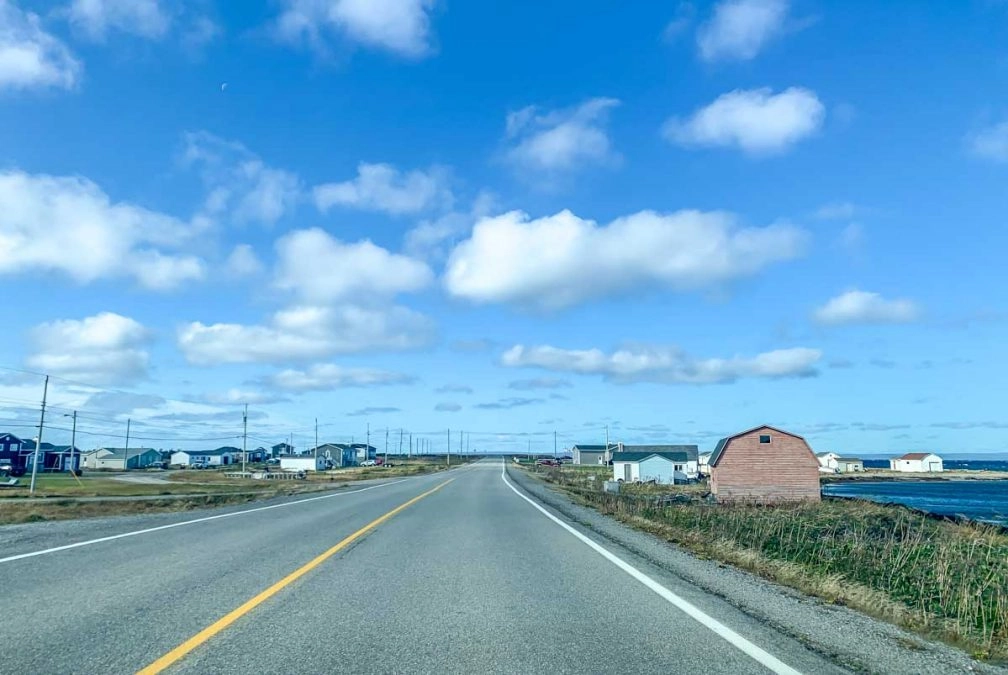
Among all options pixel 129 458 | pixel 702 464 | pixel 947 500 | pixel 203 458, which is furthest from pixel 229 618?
pixel 203 458

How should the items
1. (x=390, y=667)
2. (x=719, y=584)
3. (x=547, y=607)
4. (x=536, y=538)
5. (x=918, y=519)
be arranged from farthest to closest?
(x=918, y=519), (x=536, y=538), (x=719, y=584), (x=547, y=607), (x=390, y=667)

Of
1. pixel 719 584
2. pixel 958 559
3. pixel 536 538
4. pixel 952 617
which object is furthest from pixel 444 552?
pixel 958 559

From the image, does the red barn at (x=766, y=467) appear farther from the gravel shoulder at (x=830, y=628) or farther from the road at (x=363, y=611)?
the gravel shoulder at (x=830, y=628)

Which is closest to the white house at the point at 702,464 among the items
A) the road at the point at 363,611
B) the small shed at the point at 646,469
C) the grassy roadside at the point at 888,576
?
the small shed at the point at 646,469

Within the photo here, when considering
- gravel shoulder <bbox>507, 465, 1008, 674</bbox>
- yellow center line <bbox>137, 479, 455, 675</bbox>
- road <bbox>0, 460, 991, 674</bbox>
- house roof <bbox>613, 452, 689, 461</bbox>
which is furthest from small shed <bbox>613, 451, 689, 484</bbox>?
yellow center line <bbox>137, 479, 455, 675</bbox>

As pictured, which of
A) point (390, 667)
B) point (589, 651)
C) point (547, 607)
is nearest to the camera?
point (390, 667)

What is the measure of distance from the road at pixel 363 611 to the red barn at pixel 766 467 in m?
45.4

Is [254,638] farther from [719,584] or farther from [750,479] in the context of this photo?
[750,479]

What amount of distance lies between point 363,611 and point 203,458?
188 metres

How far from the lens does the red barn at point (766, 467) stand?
55.9 m

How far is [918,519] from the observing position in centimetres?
4116

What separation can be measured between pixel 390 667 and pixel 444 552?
7.43m

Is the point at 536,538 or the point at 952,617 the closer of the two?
the point at 952,617

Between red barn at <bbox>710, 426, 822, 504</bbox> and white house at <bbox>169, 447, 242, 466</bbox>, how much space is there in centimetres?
15031
